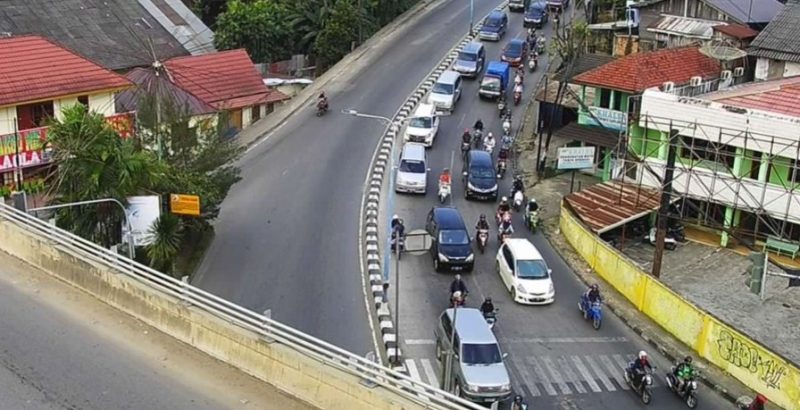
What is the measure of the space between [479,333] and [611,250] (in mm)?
8698

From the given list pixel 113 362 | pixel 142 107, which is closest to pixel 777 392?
pixel 113 362

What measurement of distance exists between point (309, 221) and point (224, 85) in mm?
16412

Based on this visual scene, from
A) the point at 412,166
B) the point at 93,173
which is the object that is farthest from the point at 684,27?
the point at 93,173

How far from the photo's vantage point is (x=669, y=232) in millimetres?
36344

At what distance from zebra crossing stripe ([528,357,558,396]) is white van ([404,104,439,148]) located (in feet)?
61.8

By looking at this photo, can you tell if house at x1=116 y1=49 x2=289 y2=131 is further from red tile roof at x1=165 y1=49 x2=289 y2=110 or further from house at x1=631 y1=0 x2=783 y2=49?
house at x1=631 y1=0 x2=783 y2=49

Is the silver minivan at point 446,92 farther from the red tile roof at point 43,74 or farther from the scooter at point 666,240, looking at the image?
the red tile roof at point 43,74

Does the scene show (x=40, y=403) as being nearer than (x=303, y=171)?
Yes

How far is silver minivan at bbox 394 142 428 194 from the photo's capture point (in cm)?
3941

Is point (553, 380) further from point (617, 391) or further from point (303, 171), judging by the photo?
Result: point (303, 171)

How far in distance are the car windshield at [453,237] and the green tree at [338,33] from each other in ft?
97.8

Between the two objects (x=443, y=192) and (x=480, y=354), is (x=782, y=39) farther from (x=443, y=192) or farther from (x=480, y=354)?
(x=480, y=354)

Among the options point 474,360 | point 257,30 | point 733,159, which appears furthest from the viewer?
point 257,30

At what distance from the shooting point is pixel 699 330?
27.5 metres
